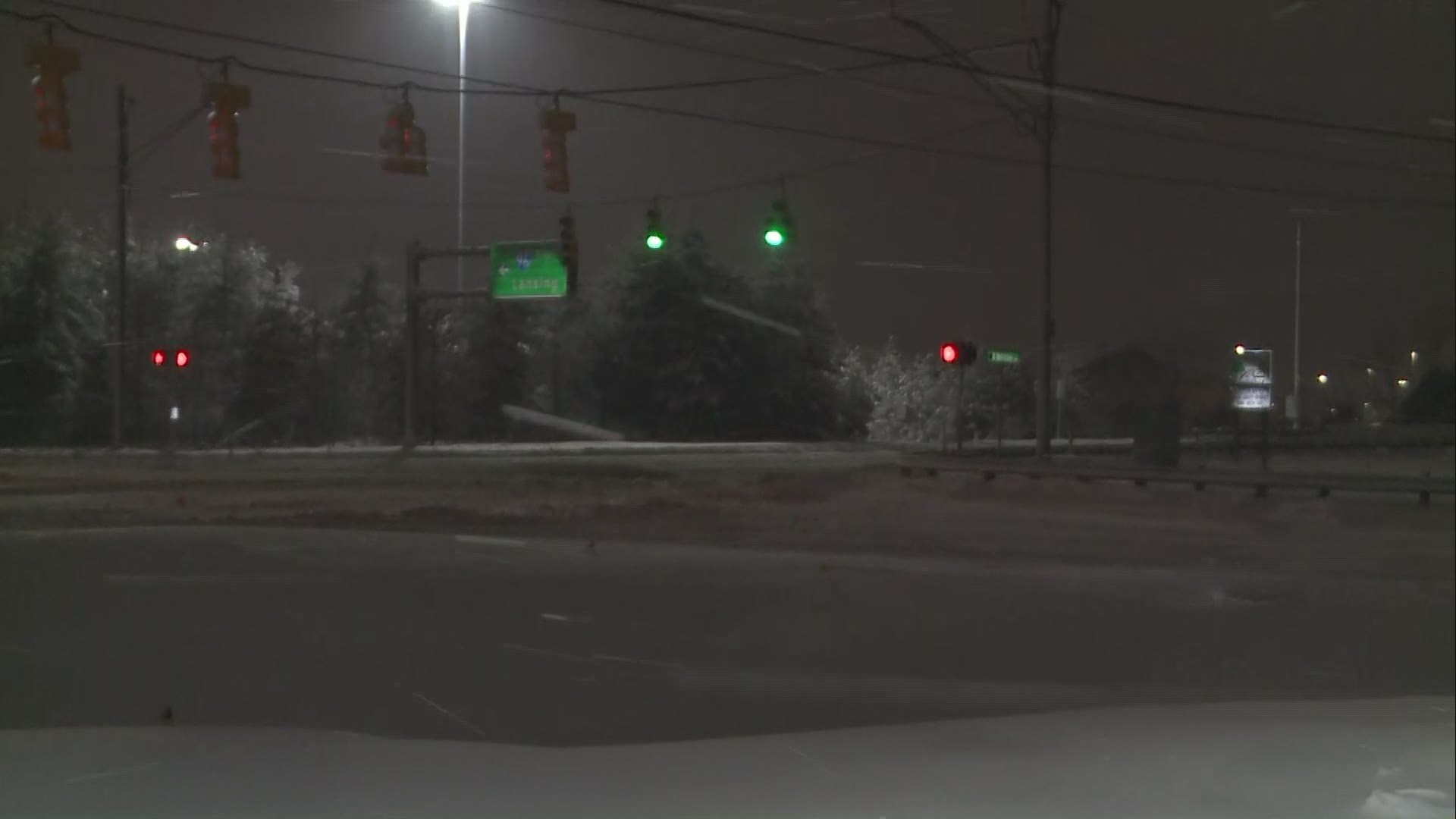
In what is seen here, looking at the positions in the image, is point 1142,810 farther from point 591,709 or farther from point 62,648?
point 62,648

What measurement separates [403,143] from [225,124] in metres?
1.58

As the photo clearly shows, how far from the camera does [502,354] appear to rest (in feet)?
91.7

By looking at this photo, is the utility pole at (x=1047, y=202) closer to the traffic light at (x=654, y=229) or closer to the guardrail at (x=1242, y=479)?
the guardrail at (x=1242, y=479)

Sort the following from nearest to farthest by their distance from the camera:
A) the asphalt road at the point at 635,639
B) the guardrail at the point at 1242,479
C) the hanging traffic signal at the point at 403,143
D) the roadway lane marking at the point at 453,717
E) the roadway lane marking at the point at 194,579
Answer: the roadway lane marking at the point at 453,717 → the asphalt road at the point at 635,639 → the roadway lane marking at the point at 194,579 → the hanging traffic signal at the point at 403,143 → the guardrail at the point at 1242,479

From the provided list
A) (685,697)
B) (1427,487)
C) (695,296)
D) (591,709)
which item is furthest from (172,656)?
(695,296)

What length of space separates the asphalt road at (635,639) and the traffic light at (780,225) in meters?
5.40

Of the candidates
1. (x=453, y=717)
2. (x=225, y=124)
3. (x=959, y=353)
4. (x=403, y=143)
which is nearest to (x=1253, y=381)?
(x=959, y=353)

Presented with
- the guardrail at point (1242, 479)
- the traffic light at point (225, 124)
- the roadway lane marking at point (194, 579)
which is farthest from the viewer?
the guardrail at point (1242, 479)

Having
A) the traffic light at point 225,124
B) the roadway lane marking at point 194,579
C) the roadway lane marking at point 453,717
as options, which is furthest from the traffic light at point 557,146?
the roadway lane marking at point 453,717

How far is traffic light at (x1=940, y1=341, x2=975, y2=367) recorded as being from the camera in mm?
16625

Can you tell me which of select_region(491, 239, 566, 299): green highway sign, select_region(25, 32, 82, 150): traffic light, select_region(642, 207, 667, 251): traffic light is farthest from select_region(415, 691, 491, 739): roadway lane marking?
select_region(491, 239, 566, 299): green highway sign

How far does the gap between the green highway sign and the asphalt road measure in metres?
10.6

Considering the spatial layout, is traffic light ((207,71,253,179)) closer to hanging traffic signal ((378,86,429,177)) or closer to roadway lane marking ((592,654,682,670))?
hanging traffic signal ((378,86,429,177))

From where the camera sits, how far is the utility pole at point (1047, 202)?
15461 millimetres
